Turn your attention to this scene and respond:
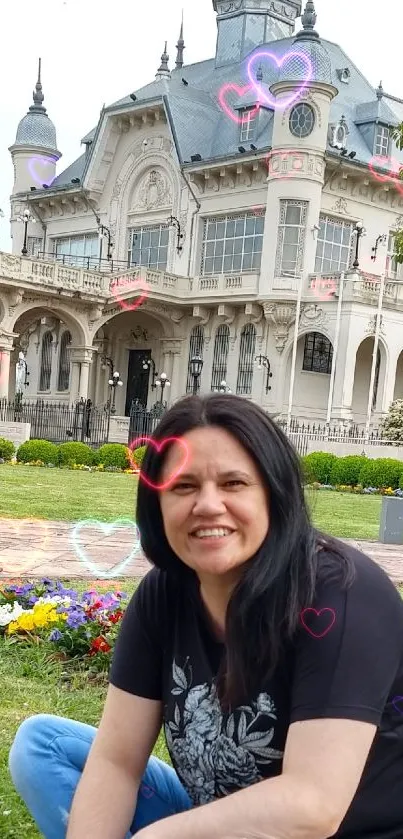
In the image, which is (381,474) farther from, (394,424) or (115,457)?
(394,424)

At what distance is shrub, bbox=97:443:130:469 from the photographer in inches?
794

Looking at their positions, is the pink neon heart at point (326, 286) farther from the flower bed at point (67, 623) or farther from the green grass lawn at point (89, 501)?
the flower bed at point (67, 623)

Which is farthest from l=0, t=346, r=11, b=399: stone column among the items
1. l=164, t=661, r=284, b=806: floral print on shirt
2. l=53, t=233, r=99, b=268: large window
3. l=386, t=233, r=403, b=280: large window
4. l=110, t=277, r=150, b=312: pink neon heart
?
l=164, t=661, r=284, b=806: floral print on shirt

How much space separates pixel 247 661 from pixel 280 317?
26211mm

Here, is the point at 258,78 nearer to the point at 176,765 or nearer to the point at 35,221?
the point at 35,221

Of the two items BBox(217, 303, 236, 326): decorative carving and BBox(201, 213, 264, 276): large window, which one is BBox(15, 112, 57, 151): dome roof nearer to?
BBox(201, 213, 264, 276): large window

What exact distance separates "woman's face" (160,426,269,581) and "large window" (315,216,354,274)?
2733 centimetres

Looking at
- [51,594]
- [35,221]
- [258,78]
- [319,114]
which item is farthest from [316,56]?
[51,594]

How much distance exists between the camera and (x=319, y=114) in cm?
2705

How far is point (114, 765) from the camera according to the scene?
2119 millimetres

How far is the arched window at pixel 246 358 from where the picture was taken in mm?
29109

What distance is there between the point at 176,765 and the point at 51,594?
3096mm

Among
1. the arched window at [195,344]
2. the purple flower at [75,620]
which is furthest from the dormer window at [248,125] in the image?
the purple flower at [75,620]

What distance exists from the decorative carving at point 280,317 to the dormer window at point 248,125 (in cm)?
609
